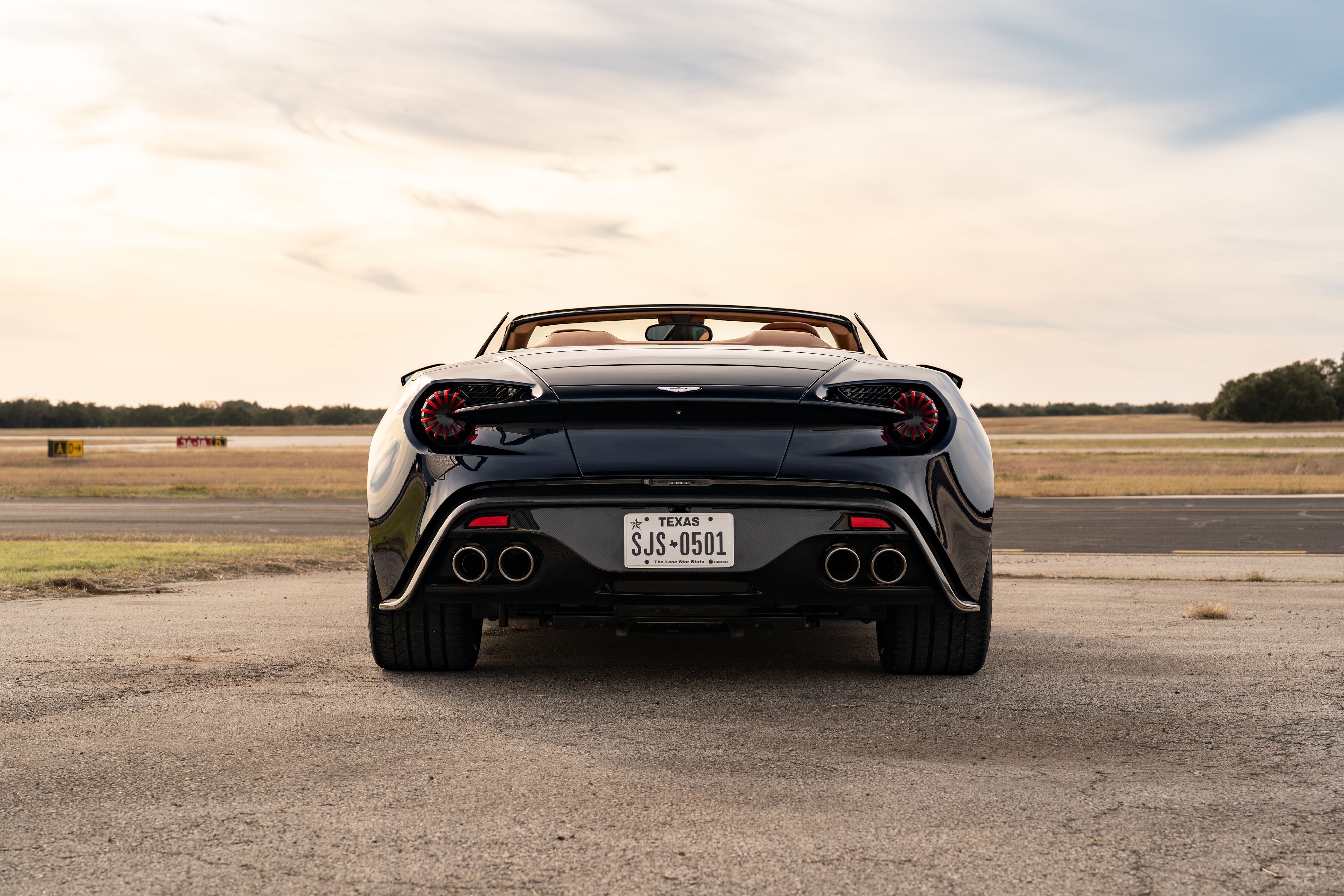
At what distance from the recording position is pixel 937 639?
4.14 meters

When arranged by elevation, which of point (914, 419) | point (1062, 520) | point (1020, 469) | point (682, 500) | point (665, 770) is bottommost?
point (1020, 469)

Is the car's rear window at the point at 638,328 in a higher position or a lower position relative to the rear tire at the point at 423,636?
higher

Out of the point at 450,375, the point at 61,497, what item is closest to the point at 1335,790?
the point at 450,375

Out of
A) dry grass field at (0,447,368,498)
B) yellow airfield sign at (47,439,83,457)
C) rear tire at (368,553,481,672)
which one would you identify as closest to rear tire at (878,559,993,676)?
rear tire at (368,553,481,672)

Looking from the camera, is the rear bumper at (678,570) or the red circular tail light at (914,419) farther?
the red circular tail light at (914,419)

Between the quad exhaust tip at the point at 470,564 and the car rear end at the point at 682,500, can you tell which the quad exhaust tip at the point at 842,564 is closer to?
the car rear end at the point at 682,500

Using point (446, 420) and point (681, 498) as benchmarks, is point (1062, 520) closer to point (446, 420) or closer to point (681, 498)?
point (681, 498)

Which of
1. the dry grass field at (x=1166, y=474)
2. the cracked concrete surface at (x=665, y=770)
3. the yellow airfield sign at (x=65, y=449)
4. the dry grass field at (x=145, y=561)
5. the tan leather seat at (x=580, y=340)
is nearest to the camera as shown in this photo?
the cracked concrete surface at (x=665, y=770)

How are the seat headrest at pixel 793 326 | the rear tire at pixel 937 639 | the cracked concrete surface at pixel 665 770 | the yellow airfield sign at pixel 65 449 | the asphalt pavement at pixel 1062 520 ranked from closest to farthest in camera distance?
1. the cracked concrete surface at pixel 665 770
2. the rear tire at pixel 937 639
3. the seat headrest at pixel 793 326
4. the asphalt pavement at pixel 1062 520
5. the yellow airfield sign at pixel 65 449

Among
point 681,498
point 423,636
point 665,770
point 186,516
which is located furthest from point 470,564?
point 186,516

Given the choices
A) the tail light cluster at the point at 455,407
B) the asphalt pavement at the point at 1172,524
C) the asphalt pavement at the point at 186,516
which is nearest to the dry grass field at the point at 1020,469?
the asphalt pavement at the point at 186,516

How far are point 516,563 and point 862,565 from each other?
46.2 inches

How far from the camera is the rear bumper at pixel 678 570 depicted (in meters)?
3.62

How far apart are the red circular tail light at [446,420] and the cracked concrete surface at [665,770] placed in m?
0.92
